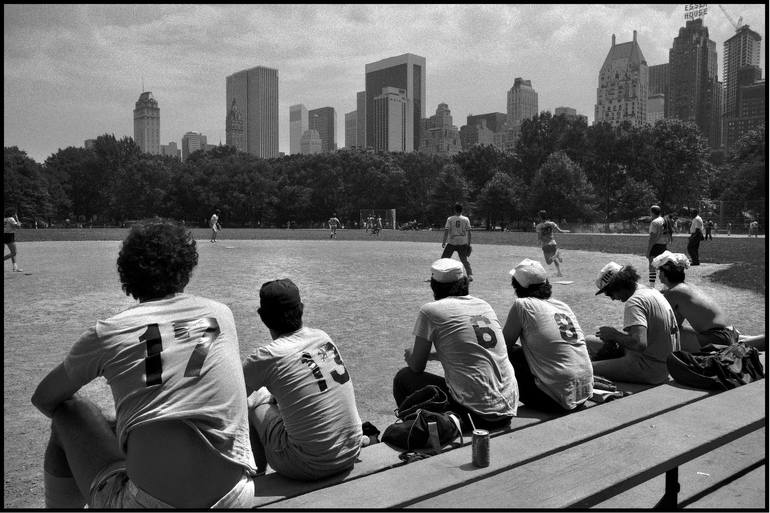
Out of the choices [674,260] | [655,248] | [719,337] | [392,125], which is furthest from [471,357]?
[392,125]

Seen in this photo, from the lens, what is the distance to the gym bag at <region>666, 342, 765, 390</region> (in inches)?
179

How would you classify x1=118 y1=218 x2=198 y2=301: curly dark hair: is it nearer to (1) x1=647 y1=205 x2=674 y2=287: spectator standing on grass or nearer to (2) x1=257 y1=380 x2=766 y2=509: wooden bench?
(2) x1=257 y1=380 x2=766 y2=509: wooden bench

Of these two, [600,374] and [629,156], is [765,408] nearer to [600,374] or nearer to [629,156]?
[600,374]

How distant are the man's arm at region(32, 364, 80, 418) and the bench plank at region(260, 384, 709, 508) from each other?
3.20 ft

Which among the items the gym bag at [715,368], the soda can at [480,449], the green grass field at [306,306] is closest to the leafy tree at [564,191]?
the green grass field at [306,306]

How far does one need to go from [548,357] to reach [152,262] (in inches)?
105

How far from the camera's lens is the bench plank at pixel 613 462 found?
2.72 metres

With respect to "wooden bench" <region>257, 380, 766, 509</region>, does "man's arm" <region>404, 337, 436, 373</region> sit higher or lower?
higher

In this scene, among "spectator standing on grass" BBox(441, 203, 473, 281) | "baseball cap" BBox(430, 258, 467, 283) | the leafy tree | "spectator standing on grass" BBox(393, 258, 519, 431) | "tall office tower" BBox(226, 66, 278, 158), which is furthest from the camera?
the leafy tree

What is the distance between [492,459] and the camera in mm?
3137

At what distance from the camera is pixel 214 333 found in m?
2.55

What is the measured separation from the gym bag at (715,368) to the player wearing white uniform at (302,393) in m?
2.75

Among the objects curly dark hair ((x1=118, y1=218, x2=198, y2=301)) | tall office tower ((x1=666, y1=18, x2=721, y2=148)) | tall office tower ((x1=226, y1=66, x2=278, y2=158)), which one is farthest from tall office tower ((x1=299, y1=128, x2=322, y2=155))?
curly dark hair ((x1=118, y1=218, x2=198, y2=301))

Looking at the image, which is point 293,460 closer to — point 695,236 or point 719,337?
point 719,337
